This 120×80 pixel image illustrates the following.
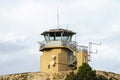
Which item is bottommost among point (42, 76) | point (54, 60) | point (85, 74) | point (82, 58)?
point (42, 76)

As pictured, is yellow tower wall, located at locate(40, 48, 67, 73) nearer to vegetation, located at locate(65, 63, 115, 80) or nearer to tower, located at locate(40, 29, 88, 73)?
tower, located at locate(40, 29, 88, 73)

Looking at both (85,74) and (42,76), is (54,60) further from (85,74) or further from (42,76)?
(85,74)

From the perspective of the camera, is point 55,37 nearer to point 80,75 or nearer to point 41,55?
point 41,55

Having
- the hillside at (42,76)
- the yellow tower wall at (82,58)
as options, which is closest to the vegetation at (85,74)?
the hillside at (42,76)

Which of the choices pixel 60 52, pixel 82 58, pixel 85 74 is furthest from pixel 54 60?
pixel 85 74

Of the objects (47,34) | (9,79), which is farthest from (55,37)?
(9,79)

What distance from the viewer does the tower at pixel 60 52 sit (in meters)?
104

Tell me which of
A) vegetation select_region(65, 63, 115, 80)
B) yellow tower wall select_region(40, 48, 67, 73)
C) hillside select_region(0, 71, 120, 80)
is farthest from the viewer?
yellow tower wall select_region(40, 48, 67, 73)

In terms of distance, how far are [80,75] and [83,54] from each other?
41.5ft

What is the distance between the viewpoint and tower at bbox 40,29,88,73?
103875mm

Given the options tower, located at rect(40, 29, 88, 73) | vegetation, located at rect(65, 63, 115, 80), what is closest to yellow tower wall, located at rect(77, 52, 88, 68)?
tower, located at rect(40, 29, 88, 73)

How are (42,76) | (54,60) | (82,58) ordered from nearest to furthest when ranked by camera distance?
1. (54,60)
2. (82,58)
3. (42,76)

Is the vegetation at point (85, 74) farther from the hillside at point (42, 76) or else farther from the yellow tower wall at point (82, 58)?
the yellow tower wall at point (82, 58)

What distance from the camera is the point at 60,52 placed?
10444 centimetres
